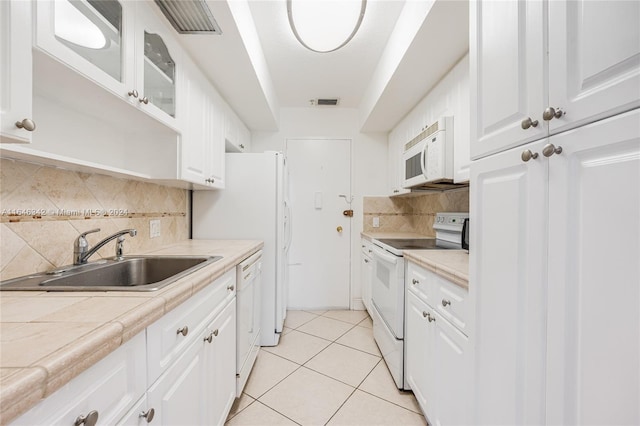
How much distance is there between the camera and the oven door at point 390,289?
66.2 inches

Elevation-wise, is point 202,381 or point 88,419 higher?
point 88,419

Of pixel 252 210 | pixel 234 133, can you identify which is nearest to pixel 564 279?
pixel 252 210

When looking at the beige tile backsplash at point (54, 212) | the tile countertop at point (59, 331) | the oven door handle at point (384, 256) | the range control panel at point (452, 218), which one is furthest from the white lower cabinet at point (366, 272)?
the tile countertop at point (59, 331)

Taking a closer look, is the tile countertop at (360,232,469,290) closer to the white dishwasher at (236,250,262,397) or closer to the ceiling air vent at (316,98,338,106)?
the white dishwasher at (236,250,262,397)

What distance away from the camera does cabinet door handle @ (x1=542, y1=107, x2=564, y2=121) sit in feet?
1.96

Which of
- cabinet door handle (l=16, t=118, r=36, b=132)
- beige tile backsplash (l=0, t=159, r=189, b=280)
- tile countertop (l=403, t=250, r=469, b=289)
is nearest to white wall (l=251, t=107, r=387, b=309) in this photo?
tile countertop (l=403, t=250, r=469, b=289)

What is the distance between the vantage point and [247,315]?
171cm

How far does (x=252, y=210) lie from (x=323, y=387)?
4.67ft

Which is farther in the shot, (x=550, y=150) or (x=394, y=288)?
(x=394, y=288)

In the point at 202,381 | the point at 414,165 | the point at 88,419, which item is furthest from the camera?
the point at 414,165

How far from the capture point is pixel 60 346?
0.47m

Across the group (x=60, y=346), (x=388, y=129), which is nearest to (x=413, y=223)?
(x=388, y=129)

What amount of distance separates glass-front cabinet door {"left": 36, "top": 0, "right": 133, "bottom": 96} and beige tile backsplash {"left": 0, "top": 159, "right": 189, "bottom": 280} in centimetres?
46

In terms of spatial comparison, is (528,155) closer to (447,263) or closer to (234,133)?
(447,263)
